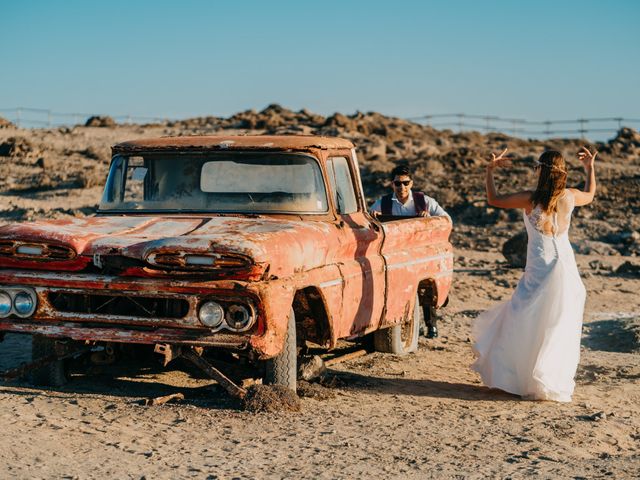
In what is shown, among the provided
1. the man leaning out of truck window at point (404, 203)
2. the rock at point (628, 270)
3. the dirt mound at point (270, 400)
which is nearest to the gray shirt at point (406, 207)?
the man leaning out of truck window at point (404, 203)

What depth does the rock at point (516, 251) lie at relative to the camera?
1638cm

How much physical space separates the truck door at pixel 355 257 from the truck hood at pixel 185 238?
12.2 inches

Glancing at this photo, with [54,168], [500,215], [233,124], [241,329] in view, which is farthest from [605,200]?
[241,329]

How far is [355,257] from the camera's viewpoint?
7.89m

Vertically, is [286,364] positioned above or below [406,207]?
below

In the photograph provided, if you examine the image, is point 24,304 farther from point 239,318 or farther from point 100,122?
point 100,122

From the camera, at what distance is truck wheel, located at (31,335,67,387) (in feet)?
24.8

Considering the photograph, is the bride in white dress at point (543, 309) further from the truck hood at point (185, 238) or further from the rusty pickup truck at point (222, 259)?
the truck hood at point (185, 238)

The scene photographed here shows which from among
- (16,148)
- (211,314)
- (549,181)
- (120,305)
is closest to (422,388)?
(549,181)

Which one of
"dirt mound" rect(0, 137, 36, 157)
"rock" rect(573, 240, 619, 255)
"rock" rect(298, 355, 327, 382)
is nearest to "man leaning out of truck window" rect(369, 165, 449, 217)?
"rock" rect(298, 355, 327, 382)

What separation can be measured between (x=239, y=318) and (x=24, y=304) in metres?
1.46

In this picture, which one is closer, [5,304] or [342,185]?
[5,304]

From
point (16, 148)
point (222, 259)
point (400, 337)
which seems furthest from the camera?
point (16, 148)

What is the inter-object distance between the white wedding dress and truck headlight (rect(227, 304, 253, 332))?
6.89ft
